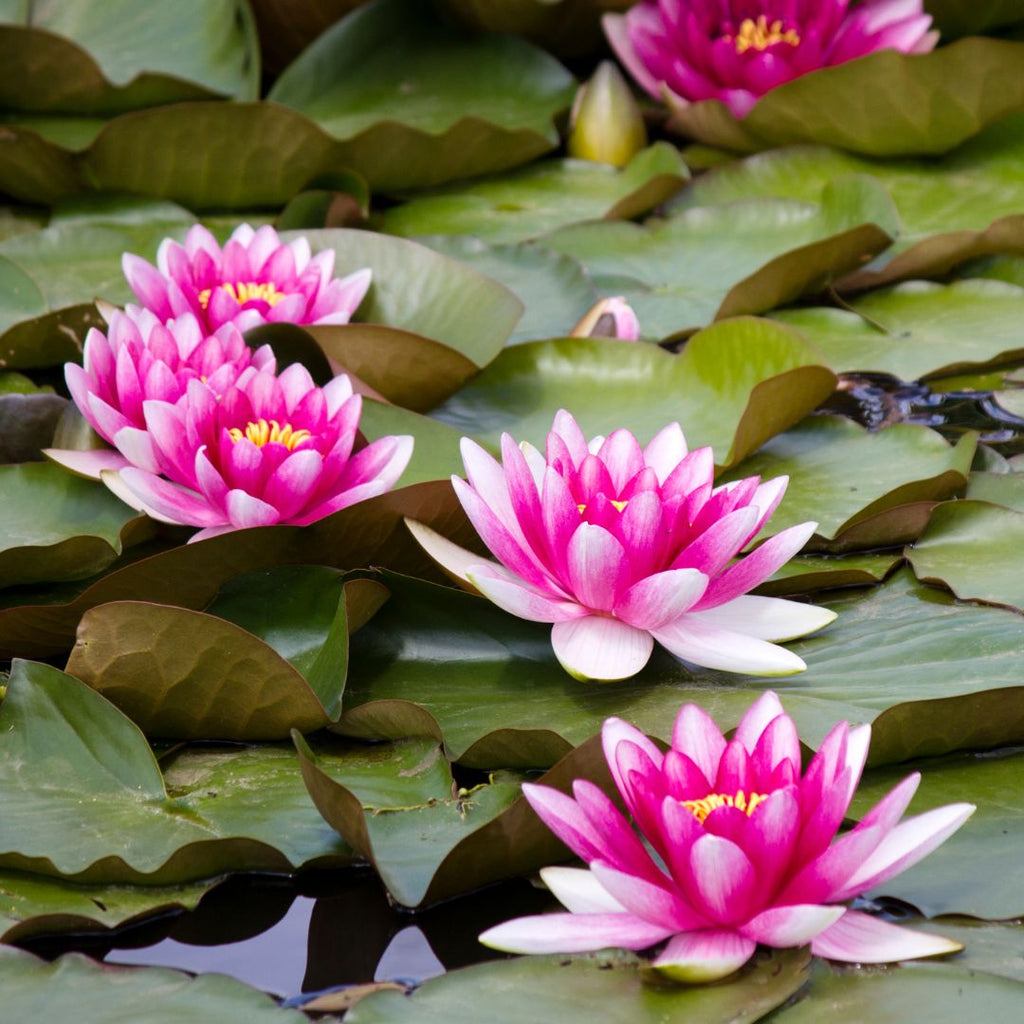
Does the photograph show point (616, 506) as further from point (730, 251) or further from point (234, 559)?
point (730, 251)

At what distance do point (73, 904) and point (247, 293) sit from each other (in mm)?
1108

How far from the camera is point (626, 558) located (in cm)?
132

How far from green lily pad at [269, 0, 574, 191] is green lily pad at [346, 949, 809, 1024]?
2.10 m

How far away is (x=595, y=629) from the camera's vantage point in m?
1.38

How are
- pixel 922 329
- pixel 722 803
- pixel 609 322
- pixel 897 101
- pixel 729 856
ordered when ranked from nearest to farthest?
pixel 729 856
pixel 722 803
pixel 609 322
pixel 922 329
pixel 897 101

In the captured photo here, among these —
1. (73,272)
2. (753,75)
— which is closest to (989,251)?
(753,75)

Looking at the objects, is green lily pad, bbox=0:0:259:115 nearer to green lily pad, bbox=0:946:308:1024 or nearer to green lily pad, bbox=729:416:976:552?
green lily pad, bbox=729:416:976:552

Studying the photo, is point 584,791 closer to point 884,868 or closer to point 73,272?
point 884,868

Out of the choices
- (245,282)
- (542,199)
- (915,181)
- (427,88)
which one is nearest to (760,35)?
(915,181)

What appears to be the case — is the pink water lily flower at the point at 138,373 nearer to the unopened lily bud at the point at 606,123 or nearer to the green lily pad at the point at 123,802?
the green lily pad at the point at 123,802

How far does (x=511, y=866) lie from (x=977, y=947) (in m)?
0.41

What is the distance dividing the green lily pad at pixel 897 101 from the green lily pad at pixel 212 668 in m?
1.86

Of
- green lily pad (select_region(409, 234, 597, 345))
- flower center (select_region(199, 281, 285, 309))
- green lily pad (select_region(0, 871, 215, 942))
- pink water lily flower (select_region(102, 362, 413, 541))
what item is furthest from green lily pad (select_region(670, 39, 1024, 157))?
green lily pad (select_region(0, 871, 215, 942))

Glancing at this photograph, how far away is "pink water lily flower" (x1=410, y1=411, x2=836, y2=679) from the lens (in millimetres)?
1315
